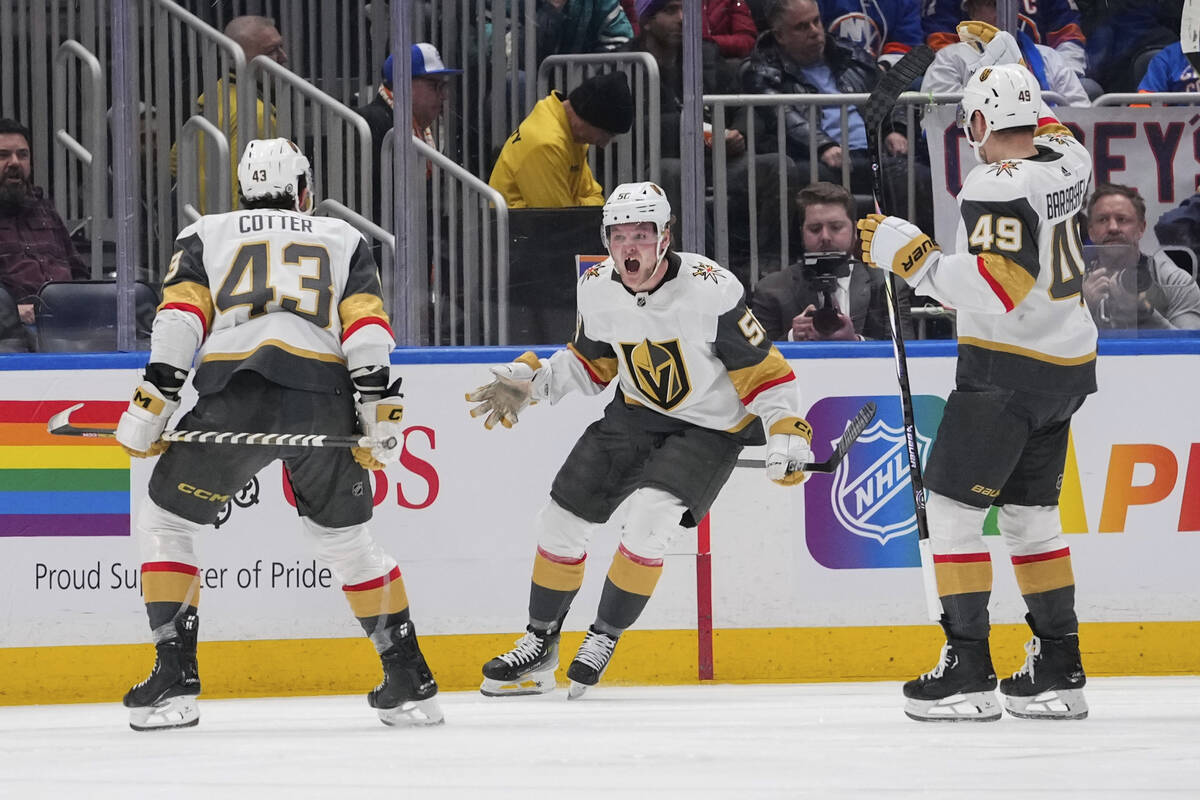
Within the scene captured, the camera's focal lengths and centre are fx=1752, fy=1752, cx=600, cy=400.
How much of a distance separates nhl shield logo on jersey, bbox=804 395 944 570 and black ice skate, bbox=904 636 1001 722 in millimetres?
983

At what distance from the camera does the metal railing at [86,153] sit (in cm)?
489

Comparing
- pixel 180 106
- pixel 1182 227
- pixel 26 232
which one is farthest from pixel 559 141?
pixel 1182 227

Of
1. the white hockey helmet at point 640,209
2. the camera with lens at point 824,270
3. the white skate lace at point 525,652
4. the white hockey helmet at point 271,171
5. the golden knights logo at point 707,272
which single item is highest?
the white hockey helmet at point 271,171

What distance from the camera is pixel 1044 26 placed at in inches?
211

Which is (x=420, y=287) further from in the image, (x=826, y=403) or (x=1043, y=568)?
(x=1043, y=568)

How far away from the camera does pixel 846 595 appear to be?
15.7 ft

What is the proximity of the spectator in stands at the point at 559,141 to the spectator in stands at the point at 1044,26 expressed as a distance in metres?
1.16

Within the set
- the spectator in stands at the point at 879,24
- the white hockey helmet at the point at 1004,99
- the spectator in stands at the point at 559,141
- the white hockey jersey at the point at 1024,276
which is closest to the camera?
the white hockey jersey at the point at 1024,276

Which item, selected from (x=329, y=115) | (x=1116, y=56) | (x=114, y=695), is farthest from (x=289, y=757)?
(x=1116, y=56)

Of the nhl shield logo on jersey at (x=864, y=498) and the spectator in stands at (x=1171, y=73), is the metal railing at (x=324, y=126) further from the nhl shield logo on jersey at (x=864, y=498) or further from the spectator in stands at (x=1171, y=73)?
the spectator in stands at (x=1171, y=73)

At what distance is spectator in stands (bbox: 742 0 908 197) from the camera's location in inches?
200

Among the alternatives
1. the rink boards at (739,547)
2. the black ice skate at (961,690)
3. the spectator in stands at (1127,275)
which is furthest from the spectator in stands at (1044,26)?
the black ice skate at (961,690)

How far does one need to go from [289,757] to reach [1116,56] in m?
3.37

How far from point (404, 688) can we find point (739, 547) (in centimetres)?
124
